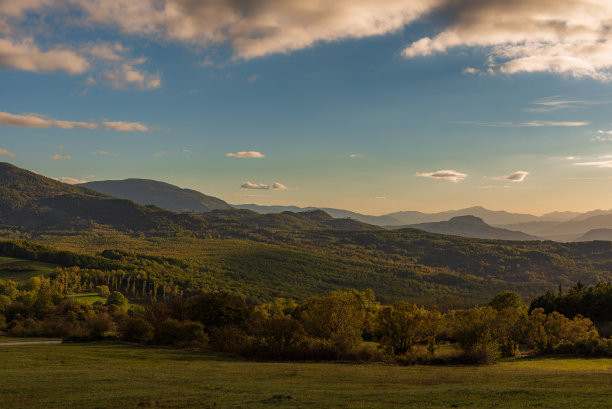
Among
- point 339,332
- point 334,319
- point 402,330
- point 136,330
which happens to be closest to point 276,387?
point 339,332

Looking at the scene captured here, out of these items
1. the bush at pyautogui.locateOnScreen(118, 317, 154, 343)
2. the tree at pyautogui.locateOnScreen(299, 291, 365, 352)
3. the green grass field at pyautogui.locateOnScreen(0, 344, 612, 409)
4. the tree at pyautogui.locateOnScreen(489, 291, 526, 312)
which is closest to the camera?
the green grass field at pyautogui.locateOnScreen(0, 344, 612, 409)

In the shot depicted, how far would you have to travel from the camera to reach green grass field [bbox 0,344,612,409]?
88.0 feet

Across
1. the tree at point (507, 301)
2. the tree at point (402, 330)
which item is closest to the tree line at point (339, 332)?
the tree at point (402, 330)

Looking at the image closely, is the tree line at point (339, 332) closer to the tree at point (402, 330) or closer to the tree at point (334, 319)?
the tree at point (402, 330)

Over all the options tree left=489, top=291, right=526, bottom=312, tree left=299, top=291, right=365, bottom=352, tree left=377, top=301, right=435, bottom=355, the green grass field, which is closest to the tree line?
tree left=377, top=301, right=435, bottom=355

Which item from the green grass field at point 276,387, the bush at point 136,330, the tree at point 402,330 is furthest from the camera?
the bush at point 136,330

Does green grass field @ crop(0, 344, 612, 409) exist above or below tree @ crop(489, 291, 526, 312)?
above

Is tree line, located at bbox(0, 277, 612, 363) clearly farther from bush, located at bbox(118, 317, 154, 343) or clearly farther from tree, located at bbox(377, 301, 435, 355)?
bush, located at bbox(118, 317, 154, 343)

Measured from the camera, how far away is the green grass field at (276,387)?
26.8m

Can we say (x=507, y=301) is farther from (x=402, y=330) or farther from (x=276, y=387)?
(x=276, y=387)

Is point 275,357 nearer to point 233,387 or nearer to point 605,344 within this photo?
point 233,387

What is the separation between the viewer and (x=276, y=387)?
33000 mm

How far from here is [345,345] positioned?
5638 centimetres

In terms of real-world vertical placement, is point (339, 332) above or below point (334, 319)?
below
